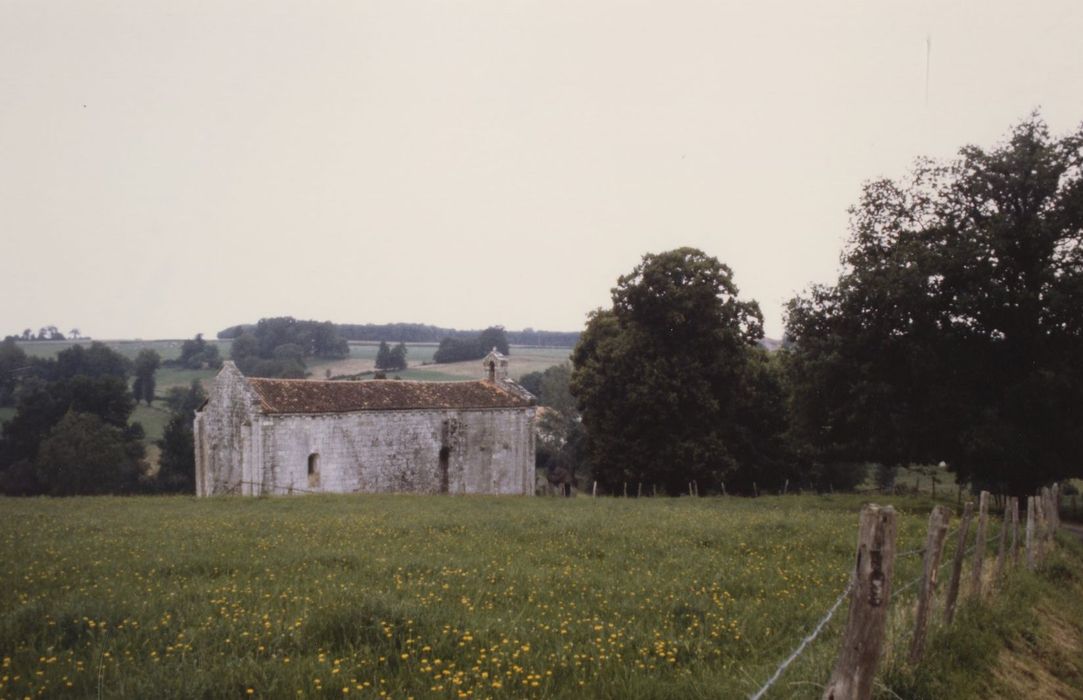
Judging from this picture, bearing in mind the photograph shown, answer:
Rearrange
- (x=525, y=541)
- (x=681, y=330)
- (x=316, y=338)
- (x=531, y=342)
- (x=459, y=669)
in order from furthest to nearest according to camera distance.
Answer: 1. (x=531, y=342)
2. (x=316, y=338)
3. (x=681, y=330)
4. (x=525, y=541)
5. (x=459, y=669)

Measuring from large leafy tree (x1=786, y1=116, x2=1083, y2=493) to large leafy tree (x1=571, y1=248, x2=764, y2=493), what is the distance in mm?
11958

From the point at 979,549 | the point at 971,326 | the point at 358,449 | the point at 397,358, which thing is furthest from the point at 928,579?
the point at 397,358

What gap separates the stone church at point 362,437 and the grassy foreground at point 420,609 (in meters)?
19.5

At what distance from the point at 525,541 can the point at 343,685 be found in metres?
9.33

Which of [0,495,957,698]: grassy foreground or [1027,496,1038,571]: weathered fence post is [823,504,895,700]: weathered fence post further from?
[1027,496,1038,571]: weathered fence post

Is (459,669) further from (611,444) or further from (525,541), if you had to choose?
(611,444)

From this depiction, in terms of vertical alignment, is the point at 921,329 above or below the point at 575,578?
above

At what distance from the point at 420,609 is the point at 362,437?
33.3 m

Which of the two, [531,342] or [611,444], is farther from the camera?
[531,342]

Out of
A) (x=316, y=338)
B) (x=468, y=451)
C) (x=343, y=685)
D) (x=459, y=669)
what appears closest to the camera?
(x=343, y=685)

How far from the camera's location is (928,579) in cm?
755

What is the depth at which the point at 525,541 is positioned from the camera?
51.7 feet

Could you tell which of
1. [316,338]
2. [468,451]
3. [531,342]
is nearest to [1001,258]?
[468,451]

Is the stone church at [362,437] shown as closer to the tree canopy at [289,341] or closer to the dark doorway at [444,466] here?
the dark doorway at [444,466]
